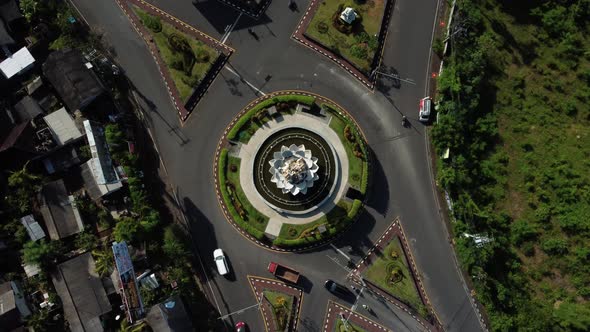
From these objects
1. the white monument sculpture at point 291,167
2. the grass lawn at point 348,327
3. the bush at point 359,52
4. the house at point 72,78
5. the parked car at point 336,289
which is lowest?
the grass lawn at point 348,327

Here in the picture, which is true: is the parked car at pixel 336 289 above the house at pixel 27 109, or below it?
below

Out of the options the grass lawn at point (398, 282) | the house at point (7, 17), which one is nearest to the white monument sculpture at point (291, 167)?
the grass lawn at point (398, 282)

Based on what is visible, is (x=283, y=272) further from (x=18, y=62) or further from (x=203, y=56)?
(x=18, y=62)

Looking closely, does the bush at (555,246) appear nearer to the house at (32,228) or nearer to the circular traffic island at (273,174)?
the circular traffic island at (273,174)

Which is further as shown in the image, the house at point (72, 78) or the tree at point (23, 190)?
the house at point (72, 78)

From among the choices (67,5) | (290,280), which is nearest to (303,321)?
(290,280)

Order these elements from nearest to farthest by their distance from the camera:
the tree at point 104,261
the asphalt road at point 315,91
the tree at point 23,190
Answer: the tree at point 104,261, the tree at point 23,190, the asphalt road at point 315,91

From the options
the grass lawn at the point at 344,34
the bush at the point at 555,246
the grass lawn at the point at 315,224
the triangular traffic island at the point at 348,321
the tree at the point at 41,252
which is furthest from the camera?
the grass lawn at the point at 344,34
